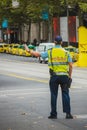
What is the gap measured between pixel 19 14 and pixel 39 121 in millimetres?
63250

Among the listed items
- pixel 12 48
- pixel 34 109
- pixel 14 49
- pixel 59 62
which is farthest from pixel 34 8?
pixel 59 62

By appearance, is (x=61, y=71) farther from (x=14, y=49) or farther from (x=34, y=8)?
(x=14, y=49)

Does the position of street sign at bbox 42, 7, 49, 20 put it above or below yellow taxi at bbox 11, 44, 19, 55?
above

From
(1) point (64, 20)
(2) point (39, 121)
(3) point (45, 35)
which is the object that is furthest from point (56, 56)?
(3) point (45, 35)

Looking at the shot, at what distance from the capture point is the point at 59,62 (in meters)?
12.9

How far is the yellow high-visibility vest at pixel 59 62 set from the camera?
12859 millimetres

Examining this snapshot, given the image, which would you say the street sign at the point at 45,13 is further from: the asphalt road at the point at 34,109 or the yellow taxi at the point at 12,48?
the asphalt road at the point at 34,109

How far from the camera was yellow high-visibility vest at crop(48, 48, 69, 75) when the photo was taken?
42.2 feet

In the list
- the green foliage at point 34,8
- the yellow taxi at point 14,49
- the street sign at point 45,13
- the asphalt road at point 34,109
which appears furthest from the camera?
the yellow taxi at point 14,49

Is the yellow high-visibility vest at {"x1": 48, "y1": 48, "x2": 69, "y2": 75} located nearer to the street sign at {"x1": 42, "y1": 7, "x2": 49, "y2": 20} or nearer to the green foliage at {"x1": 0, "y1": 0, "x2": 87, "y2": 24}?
the green foliage at {"x1": 0, "y1": 0, "x2": 87, "y2": 24}

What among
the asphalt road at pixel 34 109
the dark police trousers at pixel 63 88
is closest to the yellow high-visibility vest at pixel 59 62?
the dark police trousers at pixel 63 88

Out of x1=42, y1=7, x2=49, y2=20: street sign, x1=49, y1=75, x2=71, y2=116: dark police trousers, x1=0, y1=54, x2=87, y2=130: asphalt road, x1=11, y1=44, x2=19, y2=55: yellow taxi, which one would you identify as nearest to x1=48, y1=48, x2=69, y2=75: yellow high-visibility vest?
x1=49, y1=75, x2=71, y2=116: dark police trousers

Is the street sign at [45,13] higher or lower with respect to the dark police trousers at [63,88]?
lower

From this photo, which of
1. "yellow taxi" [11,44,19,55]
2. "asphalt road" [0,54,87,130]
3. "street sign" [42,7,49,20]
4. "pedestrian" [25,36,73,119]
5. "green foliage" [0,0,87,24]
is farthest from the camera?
"yellow taxi" [11,44,19,55]
